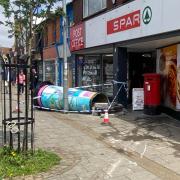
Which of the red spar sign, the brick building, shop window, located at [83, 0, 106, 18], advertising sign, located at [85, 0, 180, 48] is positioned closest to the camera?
advertising sign, located at [85, 0, 180, 48]

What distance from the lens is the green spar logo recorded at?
11305 millimetres

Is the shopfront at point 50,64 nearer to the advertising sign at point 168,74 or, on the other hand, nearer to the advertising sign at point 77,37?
the advertising sign at point 77,37

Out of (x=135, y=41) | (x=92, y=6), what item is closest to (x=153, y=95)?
(x=135, y=41)

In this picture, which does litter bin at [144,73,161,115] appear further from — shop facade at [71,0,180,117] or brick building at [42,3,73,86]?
brick building at [42,3,73,86]

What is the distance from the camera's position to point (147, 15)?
1148 centimetres

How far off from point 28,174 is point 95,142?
274cm

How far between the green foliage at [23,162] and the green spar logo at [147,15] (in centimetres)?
587

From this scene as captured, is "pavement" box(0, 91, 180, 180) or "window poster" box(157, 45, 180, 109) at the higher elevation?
"window poster" box(157, 45, 180, 109)

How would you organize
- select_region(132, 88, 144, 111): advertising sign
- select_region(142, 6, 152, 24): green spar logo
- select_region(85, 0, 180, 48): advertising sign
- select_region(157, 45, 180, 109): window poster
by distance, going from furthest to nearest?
1. select_region(132, 88, 144, 111): advertising sign
2. select_region(157, 45, 180, 109): window poster
3. select_region(142, 6, 152, 24): green spar logo
4. select_region(85, 0, 180, 48): advertising sign

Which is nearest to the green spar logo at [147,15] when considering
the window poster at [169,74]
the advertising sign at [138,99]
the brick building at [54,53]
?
the window poster at [169,74]

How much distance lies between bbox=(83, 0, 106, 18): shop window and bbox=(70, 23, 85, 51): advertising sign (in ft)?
2.10

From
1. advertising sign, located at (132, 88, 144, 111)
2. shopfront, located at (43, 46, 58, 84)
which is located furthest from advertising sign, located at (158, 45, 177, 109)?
shopfront, located at (43, 46, 58, 84)

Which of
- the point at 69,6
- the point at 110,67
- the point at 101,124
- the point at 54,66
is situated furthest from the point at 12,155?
the point at 54,66

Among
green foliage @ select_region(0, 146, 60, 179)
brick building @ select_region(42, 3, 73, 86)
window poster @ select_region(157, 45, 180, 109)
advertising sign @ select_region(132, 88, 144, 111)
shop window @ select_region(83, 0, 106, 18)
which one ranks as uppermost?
shop window @ select_region(83, 0, 106, 18)
